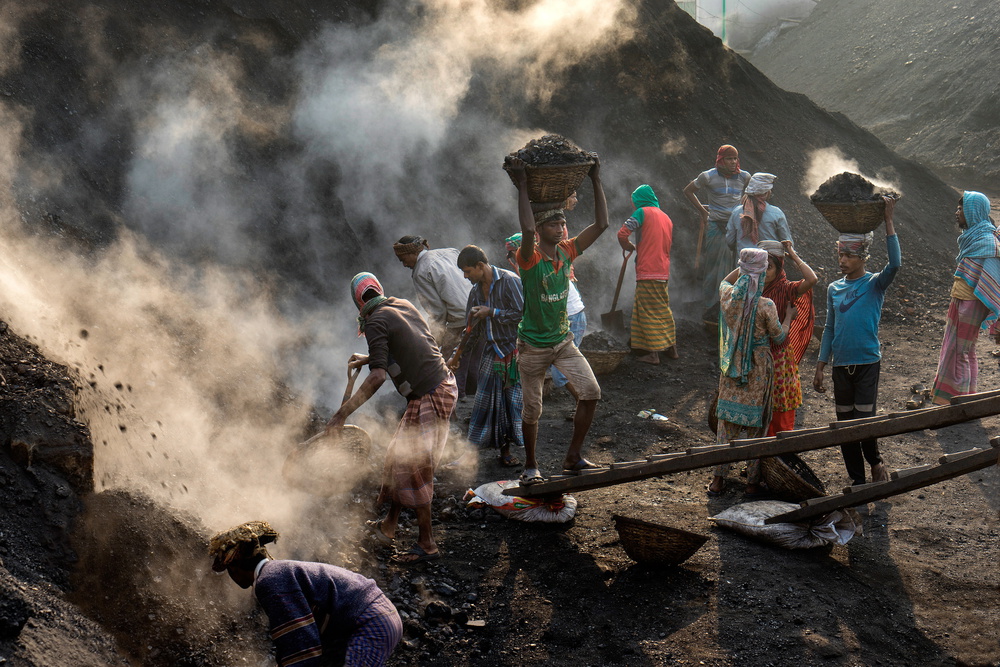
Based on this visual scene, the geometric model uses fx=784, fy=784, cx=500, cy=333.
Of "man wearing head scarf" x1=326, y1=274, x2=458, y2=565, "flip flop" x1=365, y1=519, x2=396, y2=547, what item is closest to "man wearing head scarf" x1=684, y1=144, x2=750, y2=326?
"man wearing head scarf" x1=326, y1=274, x2=458, y2=565

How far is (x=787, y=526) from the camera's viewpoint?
4520mm

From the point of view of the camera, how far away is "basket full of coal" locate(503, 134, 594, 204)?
453 cm

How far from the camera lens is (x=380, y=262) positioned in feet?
28.8

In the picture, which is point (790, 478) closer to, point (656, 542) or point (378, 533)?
point (656, 542)

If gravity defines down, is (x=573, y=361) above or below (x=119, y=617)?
above

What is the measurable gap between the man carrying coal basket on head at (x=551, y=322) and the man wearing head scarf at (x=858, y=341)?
1.73 m

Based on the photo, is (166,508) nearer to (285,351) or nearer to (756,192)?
A: (285,351)

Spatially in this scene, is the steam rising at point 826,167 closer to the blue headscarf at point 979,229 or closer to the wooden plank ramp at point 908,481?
the blue headscarf at point 979,229

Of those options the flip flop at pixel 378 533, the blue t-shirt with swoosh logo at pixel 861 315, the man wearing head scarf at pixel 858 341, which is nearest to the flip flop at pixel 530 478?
the flip flop at pixel 378 533

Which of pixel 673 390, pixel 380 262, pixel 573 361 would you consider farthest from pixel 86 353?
pixel 673 390

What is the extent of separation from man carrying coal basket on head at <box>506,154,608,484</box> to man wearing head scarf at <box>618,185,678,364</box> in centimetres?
371

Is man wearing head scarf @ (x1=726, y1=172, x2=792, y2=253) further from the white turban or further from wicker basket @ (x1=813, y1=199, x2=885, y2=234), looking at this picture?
wicker basket @ (x1=813, y1=199, x2=885, y2=234)

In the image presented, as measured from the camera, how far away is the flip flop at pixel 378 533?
4.76 m

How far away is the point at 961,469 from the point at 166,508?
3.98 m
